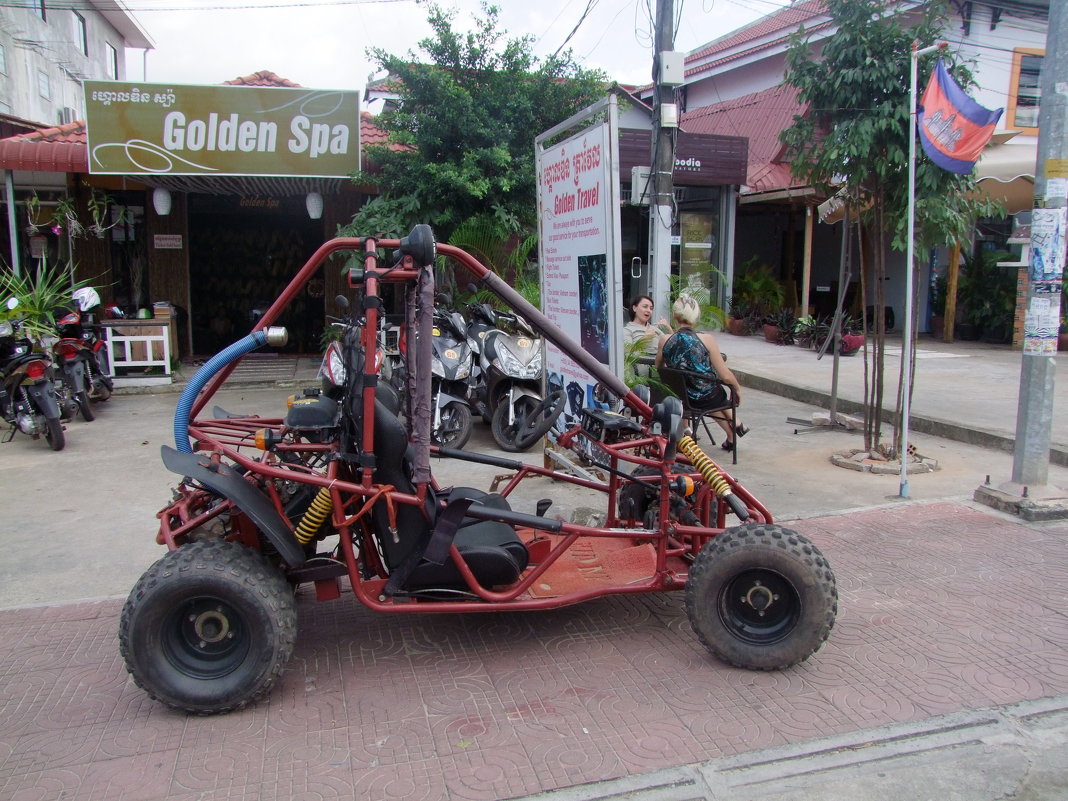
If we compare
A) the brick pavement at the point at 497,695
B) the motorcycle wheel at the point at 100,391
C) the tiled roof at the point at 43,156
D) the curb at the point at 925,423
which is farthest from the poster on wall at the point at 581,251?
the tiled roof at the point at 43,156

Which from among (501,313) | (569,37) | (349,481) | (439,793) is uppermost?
(569,37)

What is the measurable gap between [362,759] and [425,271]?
1.95 meters

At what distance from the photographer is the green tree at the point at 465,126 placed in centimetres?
1008

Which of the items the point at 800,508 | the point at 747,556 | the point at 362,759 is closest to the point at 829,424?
the point at 800,508

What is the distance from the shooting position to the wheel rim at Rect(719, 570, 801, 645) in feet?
12.1

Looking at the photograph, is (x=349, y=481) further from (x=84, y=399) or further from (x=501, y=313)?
(x=84, y=399)

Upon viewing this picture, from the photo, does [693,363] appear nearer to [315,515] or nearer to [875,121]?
[875,121]

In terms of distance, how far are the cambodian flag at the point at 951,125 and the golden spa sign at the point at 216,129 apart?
6.58 m

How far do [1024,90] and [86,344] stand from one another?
650 inches

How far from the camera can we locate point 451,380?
797cm

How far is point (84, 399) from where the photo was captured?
9039 millimetres

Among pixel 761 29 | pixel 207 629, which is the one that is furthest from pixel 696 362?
pixel 761 29

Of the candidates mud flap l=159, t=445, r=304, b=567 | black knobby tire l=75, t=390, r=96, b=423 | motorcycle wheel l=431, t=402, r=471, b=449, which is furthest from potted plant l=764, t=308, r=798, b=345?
mud flap l=159, t=445, r=304, b=567

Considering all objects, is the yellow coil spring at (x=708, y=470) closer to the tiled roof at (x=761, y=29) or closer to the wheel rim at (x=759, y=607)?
the wheel rim at (x=759, y=607)
